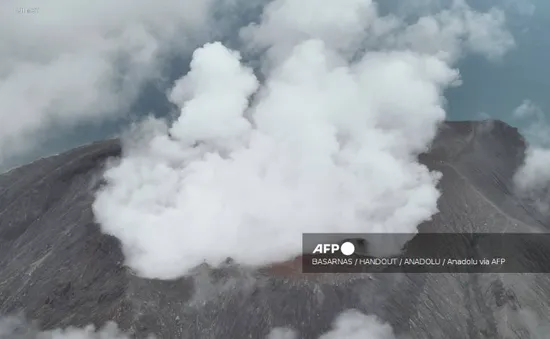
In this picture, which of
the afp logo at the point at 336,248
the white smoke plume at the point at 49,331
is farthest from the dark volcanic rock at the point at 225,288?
the afp logo at the point at 336,248

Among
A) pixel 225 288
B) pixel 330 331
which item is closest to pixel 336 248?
→ pixel 330 331

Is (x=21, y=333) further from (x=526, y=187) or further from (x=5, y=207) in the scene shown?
(x=526, y=187)

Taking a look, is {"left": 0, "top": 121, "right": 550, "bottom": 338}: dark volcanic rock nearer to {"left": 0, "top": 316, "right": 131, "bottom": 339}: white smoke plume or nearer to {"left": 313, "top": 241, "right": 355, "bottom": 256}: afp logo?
{"left": 0, "top": 316, "right": 131, "bottom": 339}: white smoke plume

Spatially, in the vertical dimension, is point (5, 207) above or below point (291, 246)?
above

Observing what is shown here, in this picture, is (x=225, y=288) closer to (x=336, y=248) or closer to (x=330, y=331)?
(x=330, y=331)

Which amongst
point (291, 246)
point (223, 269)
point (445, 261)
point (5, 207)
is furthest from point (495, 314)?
point (5, 207)

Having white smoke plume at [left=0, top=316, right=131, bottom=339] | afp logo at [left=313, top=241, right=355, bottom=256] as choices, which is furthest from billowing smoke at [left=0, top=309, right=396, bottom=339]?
afp logo at [left=313, top=241, right=355, bottom=256]

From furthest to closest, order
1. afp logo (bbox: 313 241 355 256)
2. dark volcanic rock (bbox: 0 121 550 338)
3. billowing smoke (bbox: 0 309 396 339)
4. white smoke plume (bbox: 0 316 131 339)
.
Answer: afp logo (bbox: 313 241 355 256), dark volcanic rock (bbox: 0 121 550 338), billowing smoke (bbox: 0 309 396 339), white smoke plume (bbox: 0 316 131 339)
